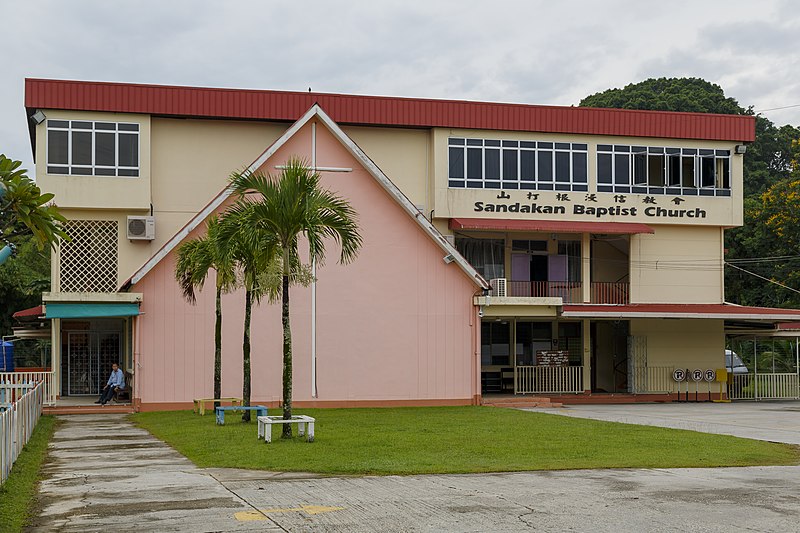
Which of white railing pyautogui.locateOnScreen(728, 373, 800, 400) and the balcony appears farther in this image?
white railing pyautogui.locateOnScreen(728, 373, 800, 400)

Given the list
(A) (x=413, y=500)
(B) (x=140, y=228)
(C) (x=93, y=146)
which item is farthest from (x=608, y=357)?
(A) (x=413, y=500)

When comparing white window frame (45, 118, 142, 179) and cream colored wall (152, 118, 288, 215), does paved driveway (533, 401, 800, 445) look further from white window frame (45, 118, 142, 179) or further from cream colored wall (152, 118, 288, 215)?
white window frame (45, 118, 142, 179)

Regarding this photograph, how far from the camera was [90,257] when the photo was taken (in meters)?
31.7

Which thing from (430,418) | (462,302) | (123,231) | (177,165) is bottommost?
(430,418)

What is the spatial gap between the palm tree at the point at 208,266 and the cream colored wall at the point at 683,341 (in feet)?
56.6

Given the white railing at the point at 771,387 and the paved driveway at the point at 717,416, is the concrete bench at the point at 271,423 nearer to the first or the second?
the paved driveway at the point at 717,416

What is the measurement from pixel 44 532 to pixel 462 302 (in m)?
21.3

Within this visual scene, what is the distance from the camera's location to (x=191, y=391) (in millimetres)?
27938

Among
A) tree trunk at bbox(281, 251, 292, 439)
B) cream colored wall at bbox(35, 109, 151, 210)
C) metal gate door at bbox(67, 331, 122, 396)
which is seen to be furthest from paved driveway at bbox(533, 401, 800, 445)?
metal gate door at bbox(67, 331, 122, 396)

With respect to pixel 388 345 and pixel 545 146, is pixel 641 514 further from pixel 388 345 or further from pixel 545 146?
pixel 545 146

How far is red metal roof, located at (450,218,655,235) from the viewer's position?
1347 inches

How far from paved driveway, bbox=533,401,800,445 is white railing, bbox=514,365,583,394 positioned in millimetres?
2799

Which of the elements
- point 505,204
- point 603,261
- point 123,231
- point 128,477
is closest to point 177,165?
point 123,231

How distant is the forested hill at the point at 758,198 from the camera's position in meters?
46.9
